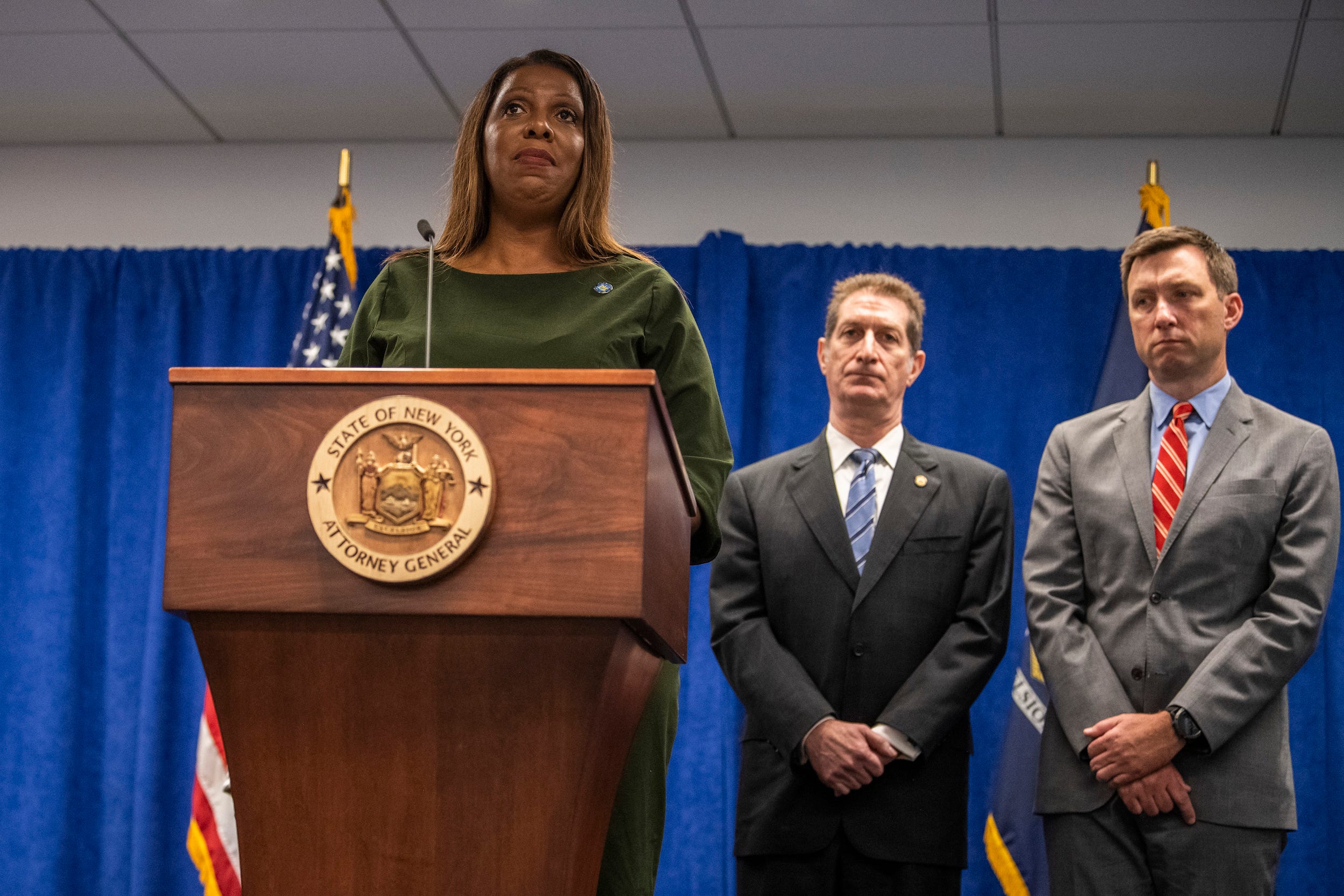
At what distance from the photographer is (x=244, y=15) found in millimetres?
4160

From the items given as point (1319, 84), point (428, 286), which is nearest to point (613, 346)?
point (428, 286)

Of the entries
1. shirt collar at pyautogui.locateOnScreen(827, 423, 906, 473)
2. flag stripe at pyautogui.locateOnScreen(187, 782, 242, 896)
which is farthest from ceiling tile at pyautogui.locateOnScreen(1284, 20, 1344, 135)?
flag stripe at pyautogui.locateOnScreen(187, 782, 242, 896)

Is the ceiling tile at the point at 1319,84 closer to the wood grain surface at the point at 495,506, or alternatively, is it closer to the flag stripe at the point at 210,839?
the wood grain surface at the point at 495,506

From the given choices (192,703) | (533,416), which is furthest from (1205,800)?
(192,703)

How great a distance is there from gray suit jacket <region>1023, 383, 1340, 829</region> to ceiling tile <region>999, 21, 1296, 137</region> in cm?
185

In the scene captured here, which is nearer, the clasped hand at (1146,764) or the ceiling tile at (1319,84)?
the clasped hand at (1146,764)

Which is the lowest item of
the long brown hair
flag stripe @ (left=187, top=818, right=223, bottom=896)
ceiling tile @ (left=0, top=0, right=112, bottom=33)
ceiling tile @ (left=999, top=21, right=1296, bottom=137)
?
flag stripe @ (left=187, top=818, right=223, bottom=896)

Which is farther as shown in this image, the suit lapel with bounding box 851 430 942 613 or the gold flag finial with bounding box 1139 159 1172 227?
the gold flag finial with bounding box 1139 159 1172 227

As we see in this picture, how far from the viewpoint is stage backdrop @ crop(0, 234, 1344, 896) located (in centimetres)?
438

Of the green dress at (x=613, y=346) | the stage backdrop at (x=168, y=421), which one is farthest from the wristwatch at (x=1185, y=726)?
the stage backdrop at (x=168, y=421)

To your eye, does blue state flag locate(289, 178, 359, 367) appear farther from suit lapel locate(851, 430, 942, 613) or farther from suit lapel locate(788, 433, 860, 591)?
suit lapel locate(851, 430, 942, 613)

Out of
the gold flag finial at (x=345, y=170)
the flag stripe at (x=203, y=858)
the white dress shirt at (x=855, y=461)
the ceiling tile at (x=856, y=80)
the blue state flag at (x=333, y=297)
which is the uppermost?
the ceiling tile at (x=856, y=80)

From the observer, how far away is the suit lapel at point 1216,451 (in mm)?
2500

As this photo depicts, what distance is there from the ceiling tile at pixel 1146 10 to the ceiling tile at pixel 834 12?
0.42ft
